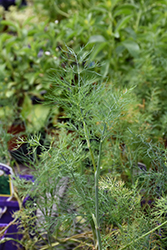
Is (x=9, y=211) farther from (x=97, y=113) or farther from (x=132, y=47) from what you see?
(x=132, y=47)

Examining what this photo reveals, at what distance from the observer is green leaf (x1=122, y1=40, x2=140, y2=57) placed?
29.0 inches

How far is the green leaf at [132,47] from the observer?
2.42 feet

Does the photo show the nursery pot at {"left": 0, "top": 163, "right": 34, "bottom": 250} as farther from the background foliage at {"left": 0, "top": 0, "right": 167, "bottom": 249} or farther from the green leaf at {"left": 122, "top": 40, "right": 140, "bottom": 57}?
the green leaf at {"left": 122, "top": 40, "right": 140, "bottom": 57}

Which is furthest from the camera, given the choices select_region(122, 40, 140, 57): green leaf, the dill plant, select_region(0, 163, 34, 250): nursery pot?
select_region(122, 40, 140, 57): green leaf

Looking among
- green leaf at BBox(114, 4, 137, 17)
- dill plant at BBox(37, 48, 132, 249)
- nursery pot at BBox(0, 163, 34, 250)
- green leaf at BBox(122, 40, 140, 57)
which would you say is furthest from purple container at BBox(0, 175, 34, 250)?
green leaf at BBox(114, 4, 137, 17)

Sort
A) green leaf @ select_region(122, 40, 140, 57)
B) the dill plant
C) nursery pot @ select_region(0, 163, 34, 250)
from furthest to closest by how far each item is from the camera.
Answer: green leaf @ select_region(122, 40, 140, 57) → nursery pot @ select_region(0, 163, 34, 250) → the dill plant

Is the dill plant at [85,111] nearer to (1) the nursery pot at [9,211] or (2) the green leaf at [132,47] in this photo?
(1) the nursery pot at [9,211]

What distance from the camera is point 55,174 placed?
38 cm

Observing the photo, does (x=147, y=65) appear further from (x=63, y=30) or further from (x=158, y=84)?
(x=63, y=30)

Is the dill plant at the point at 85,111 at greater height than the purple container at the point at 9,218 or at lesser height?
greater

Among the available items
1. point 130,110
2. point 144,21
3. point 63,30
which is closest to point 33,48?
point 63,30

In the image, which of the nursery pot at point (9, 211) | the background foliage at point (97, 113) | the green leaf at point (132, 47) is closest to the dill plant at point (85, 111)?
the background foliage at point (97, 113)

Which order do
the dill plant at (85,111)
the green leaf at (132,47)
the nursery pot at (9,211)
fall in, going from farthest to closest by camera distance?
1. the green leaf at (132,47)
2. the nursery pot at (9,211)
3. the dill plant at (85,111)

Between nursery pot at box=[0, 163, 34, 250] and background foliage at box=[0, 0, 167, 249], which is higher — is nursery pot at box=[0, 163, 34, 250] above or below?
below
